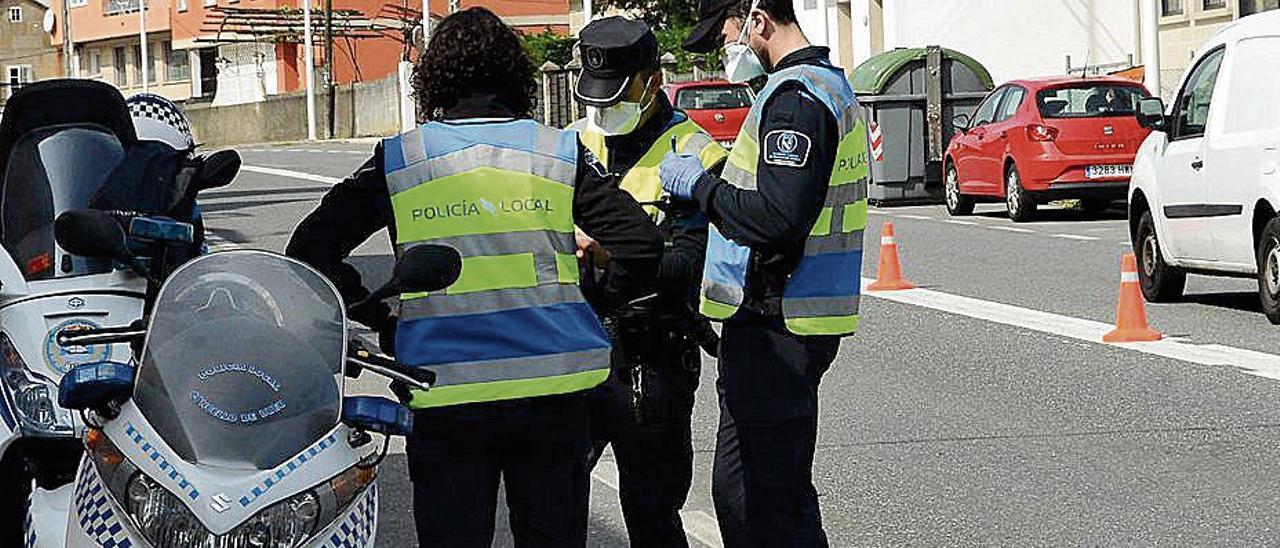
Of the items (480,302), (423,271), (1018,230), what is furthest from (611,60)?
(1018,230)

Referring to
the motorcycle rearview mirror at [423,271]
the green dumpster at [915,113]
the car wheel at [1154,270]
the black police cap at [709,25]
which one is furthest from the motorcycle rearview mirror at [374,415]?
the green dumpster at [915,113]

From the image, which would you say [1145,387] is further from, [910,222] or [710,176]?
[910,222]

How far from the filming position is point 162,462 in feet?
12.8

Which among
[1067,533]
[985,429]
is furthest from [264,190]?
[1067,533]

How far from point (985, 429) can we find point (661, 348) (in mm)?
4118

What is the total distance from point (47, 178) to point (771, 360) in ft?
8.67

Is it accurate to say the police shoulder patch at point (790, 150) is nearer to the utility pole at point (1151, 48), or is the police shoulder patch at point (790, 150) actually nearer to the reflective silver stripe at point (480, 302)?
the reflective silver stripe at point (480, 302)

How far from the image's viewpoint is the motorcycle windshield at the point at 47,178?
257 inches

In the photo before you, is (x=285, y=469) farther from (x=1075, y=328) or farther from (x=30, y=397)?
(x=1075, y=328)

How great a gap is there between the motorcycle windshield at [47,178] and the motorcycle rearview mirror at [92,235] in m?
2.22

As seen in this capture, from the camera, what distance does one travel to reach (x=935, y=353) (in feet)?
41.4

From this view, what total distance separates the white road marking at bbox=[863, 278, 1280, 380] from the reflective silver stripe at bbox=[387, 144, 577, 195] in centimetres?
721

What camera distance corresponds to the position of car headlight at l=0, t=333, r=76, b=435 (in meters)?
5.95

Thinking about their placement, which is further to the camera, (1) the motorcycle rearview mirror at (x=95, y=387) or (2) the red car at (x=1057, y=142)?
(2) the red car at (x=1057, y=142)
